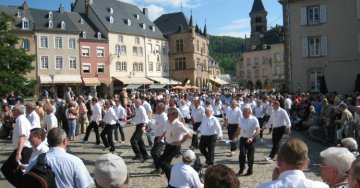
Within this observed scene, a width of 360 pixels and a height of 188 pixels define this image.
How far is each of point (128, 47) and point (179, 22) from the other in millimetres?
15921

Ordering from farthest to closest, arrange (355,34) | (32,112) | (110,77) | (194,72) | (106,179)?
(194,72) < (110,77) < (355,34) < (32,112) < (106,179)

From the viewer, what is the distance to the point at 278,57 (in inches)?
3103

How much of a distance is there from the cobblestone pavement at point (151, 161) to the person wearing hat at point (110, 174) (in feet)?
21.4

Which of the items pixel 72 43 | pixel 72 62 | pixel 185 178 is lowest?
pixel 185 178

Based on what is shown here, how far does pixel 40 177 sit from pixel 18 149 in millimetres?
3508

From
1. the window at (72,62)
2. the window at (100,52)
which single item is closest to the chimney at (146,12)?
the window at (100,52)

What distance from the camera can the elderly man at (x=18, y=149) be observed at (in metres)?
7.69

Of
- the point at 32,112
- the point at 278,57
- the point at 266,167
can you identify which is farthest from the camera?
the point at 278,57

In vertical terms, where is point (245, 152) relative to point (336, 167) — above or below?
below

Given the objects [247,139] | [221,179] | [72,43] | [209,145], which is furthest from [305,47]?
[221,179]

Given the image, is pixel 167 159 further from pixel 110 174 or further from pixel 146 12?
pixel 146 12

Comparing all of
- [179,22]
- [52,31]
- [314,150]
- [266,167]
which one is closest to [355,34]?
[314,150]

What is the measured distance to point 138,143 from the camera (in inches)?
528

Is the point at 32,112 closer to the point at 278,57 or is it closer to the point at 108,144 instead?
the point at 108,144
